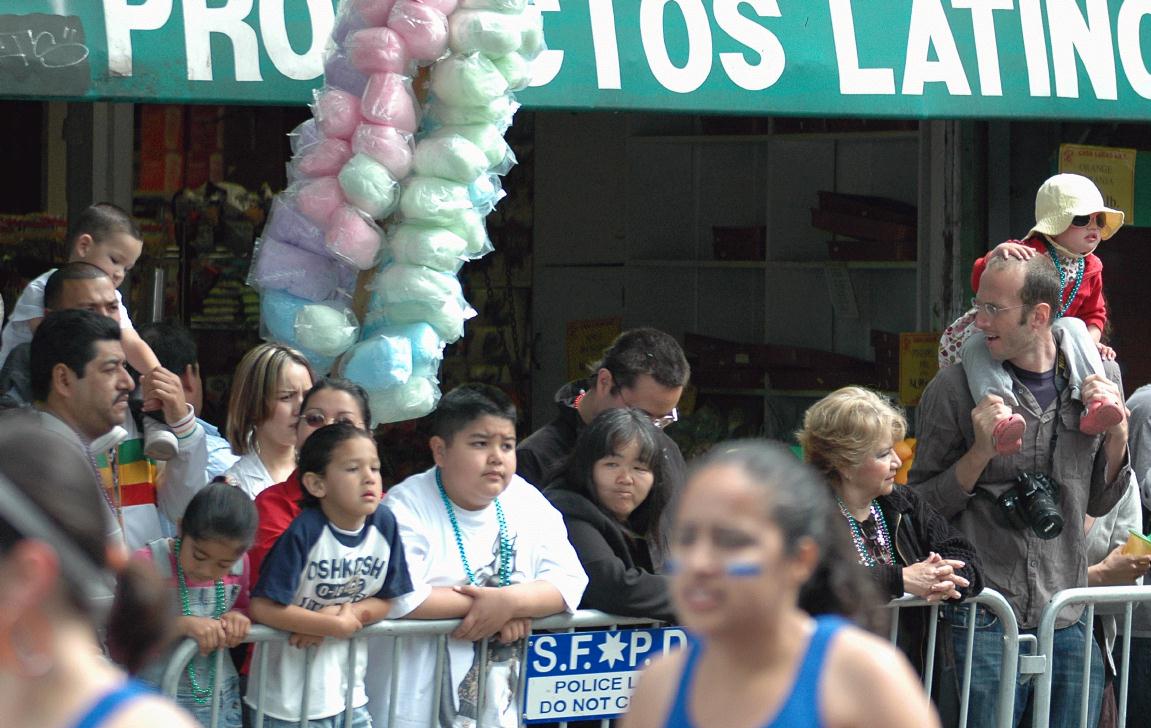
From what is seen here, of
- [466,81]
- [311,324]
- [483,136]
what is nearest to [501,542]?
[311,324]

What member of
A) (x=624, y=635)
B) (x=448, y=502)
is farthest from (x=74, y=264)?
(x=624, y=635)

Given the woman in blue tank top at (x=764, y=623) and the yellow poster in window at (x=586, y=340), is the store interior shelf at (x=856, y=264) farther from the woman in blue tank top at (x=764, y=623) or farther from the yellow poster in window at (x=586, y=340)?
the woman in blue tank top at (x=764, y=623)

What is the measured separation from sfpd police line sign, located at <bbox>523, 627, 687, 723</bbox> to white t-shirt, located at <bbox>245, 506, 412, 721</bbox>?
51 centimetres

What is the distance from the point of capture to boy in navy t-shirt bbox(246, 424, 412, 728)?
405 cm

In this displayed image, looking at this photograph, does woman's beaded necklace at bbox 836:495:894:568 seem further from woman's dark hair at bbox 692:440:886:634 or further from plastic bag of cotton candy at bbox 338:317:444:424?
woman's dark hair at bbox 692:440:886:634

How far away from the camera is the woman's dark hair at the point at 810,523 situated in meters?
2.38

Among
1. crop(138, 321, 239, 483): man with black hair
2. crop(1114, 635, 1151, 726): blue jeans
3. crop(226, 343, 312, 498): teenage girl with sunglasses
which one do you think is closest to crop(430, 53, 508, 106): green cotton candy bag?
crop(226, 343, 312, 498): teenage girl with sunglasses

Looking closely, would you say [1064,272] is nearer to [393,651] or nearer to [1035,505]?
[1035,505]

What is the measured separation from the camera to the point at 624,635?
183 inches

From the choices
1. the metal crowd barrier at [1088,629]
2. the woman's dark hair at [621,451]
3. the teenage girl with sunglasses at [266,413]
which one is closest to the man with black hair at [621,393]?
the woman's dark hair at [621,451]

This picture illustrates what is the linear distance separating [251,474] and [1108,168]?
480 cm

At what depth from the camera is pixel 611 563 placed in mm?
4582

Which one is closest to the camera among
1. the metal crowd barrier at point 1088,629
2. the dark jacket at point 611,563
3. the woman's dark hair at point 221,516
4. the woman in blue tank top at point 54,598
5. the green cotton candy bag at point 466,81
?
the woman in blue tank top at point 54,598

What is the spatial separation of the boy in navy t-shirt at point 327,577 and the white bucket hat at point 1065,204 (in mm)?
2826
